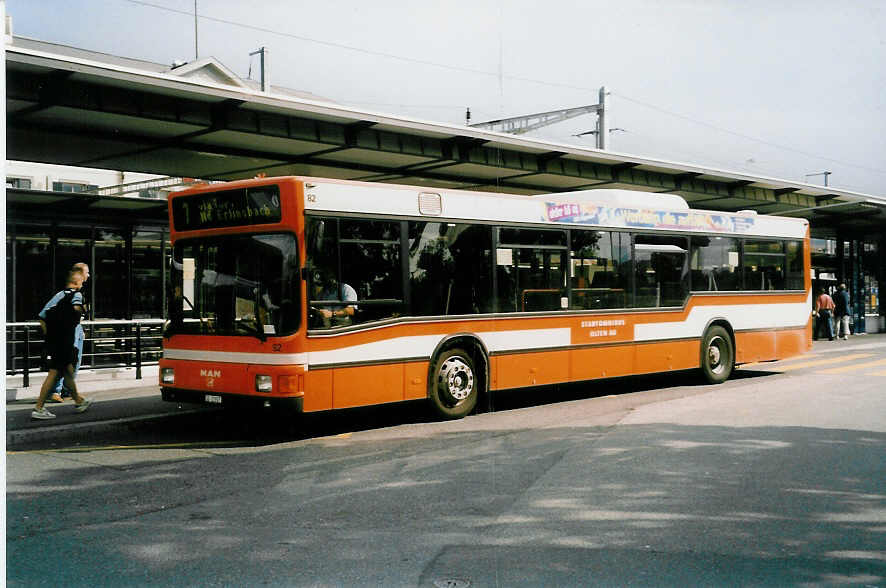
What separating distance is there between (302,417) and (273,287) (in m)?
2.73

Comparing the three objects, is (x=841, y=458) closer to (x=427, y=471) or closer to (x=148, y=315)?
(x=427, y=471)

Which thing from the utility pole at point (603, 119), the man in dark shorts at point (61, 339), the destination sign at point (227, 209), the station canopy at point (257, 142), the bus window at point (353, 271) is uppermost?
the utility pole at point (603, 119)

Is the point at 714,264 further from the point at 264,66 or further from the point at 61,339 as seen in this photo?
the point at 264,66

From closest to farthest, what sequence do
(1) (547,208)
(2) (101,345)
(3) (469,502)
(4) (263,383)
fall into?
→ (3) (469,502), (4) (263,383), (1) (547,208), (2) (101,345)

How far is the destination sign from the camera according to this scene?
9.41 metres

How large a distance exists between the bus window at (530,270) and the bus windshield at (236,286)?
3263 millimetres

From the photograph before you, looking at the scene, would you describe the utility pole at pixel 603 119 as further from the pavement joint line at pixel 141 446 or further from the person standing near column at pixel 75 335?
the pavement joint line at pixel 141 446

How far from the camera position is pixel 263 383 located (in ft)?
30.1

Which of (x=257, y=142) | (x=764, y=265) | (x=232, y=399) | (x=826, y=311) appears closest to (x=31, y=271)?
(x=257, y=142)

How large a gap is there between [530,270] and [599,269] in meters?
1.55

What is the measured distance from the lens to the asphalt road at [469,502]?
4.86 metres

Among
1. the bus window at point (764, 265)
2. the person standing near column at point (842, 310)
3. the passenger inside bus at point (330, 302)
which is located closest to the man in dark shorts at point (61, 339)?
the passenger inside bus at point (330, 302)

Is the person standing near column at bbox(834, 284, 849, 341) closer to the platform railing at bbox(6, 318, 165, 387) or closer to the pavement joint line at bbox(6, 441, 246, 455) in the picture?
the platform railing at bbox(6, 318, 165, 387)

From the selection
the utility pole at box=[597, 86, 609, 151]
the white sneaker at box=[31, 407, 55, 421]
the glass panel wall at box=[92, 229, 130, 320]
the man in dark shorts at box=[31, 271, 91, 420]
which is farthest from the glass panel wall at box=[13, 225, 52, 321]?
the utility pole at box=[597, 86, 609, 151]
